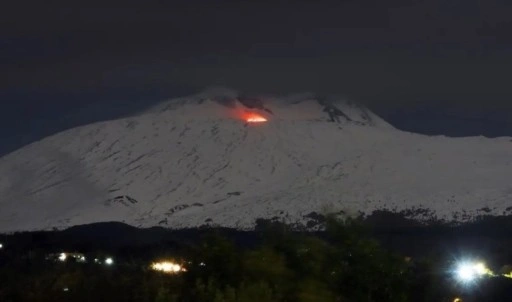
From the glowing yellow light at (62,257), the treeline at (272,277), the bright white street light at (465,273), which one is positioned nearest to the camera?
the treeline at (272,277)

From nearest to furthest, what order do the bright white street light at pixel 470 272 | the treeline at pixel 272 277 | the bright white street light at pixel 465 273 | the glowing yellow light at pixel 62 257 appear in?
the treeline at pixel 272 277 → the bright white street light at pixel 465 273 → the bright white street light at pixel 470 272 → the glowing yellow light at pixel 62 257

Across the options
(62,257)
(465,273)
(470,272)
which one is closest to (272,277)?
(465,273)

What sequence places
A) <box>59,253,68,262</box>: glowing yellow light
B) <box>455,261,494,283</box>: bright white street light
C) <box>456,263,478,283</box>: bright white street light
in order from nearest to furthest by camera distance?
<box>456,263,478,283</box>: bright white street light
<box>455,261,494,283</box>: bright white street light
<box>59,253,68,262</box>: glowing yellow light

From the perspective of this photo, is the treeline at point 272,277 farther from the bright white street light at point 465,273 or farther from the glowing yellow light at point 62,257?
the glowing yellow light at point 62,257

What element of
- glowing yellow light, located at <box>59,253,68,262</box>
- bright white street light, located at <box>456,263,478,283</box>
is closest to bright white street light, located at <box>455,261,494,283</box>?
bright white street light, located at <box>456,263,478,283</box>

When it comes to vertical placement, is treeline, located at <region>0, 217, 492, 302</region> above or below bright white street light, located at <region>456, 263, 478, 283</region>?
below

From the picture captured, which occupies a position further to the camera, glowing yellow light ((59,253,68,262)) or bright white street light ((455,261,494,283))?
glowing yellow light ((59,253,68,262))

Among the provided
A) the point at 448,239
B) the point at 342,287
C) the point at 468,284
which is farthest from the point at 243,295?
the point at 448,239

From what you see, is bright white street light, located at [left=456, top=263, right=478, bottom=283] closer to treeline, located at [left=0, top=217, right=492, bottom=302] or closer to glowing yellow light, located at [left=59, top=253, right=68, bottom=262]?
treeline, located at [left=0, top=217, right=492, bottom=302]

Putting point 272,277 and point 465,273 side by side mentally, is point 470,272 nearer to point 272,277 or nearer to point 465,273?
point 465,273

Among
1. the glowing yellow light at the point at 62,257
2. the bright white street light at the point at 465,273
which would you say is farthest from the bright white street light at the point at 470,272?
the glowing yellow light at the point at 62,257
